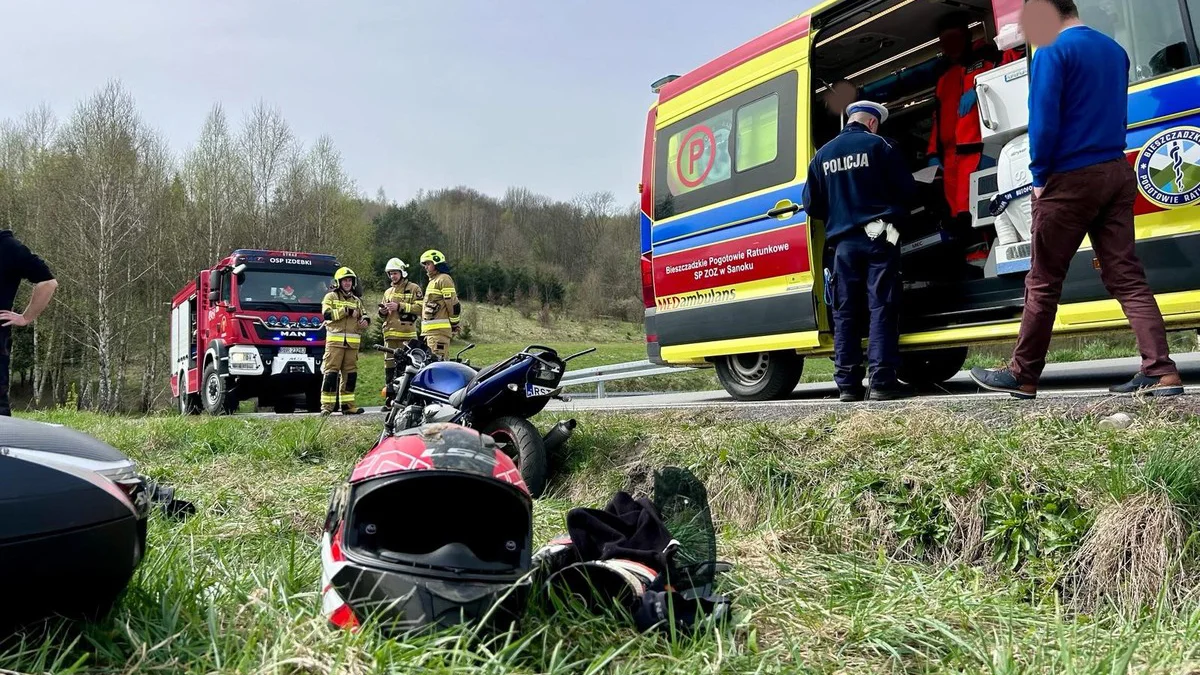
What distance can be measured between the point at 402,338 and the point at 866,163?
287 inches

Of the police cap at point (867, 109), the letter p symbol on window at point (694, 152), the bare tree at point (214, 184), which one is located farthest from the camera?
the bare tree at point (214, 184)

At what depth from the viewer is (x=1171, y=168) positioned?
3.82 m

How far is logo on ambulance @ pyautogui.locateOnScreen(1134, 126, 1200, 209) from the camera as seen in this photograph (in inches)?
148

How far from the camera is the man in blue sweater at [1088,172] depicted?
141 inches

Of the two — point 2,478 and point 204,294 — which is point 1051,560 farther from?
point 204,294

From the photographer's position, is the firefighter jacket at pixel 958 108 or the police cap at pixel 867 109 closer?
the police cap at pixel 867 109

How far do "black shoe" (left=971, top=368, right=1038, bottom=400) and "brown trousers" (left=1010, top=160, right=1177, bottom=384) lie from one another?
0.19 meters

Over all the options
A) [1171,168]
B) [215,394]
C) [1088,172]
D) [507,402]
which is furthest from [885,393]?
[215,394]

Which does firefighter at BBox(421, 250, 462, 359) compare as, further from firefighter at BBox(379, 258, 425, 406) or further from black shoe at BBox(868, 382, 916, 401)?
black shoe at BBox(868, 382, 916, 401)

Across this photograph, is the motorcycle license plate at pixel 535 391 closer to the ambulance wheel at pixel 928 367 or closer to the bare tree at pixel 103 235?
the ambulance wheel at pixel 928 367

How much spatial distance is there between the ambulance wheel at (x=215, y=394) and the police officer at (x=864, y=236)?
1183 cm

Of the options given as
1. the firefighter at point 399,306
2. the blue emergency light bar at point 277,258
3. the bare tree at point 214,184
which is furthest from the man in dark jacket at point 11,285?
the bare tree at point 214,184

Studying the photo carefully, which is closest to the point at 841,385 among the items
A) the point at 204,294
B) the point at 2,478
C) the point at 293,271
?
the point at 2,478

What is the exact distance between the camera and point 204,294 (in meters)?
15.7
